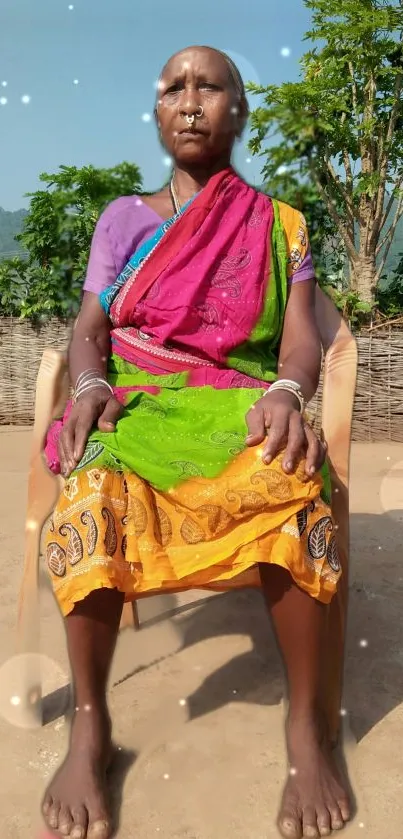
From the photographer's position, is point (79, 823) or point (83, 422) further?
point (83, 422)

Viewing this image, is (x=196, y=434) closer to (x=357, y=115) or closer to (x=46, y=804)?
(x=46, y=804)

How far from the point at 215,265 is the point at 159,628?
1.55m

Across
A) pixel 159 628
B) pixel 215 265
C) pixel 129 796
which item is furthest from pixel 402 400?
pixel 129 796

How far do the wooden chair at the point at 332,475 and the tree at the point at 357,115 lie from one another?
7.18 metres

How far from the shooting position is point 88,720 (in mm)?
1906

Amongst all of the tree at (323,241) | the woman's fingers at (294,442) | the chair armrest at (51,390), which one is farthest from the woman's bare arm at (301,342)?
the tree at (323,241)

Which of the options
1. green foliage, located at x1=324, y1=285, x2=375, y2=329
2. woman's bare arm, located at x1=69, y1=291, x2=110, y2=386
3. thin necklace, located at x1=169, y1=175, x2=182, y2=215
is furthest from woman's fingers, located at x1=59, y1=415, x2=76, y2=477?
green foliage, located at x1=324, y1=285, x2=375, y2=329

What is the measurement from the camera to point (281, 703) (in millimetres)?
2443

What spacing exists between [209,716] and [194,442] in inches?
38.2

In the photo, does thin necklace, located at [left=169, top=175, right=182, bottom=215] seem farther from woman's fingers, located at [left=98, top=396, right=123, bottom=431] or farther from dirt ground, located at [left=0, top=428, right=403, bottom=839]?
dirt ground, located at [left=0, top=428, right=403, bottom=839]

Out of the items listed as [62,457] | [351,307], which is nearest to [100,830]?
[62,457]

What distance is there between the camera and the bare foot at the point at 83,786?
1.79 m

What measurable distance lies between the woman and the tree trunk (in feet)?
24.0

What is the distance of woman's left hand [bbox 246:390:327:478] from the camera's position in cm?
187
